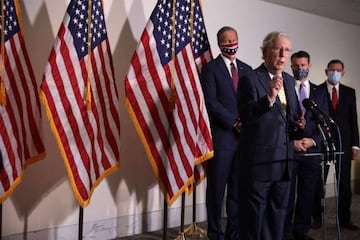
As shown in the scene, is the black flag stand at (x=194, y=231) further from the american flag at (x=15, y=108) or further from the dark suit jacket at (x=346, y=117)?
the dark suit jacket at (x=346, y=117)

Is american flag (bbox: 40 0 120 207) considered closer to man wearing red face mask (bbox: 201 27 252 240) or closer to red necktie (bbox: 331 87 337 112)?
man wearing red face mask (bbox: 201 27 252 240)

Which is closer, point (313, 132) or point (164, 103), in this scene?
point (164, 103)

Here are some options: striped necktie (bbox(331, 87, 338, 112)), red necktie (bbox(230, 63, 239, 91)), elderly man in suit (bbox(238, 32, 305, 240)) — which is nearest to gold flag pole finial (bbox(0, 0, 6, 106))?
elderly man in suit (bbox(238, 32, 305, 240))

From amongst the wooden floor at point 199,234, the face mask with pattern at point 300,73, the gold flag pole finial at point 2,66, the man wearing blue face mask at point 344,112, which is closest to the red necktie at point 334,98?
the man wearing blue face mask at point 344,112

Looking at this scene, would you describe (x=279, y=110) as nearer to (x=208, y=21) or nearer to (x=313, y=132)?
(x=313, y=132)

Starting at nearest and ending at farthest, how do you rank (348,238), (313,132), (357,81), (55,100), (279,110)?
(279,110), (55,100), (313,132), (348,238), (357,81)

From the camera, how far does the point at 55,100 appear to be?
A: 2742 mm

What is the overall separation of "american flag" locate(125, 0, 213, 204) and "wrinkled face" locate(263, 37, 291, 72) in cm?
94

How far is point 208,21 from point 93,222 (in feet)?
7.39

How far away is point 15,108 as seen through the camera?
2.74m

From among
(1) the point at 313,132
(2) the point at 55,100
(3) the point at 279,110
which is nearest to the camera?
(3) the point at 279,110

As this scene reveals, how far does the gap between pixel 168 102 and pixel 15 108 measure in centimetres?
104

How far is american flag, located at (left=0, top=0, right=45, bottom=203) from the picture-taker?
2674mm

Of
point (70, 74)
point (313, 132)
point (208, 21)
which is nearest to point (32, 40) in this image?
point (70, 74)
